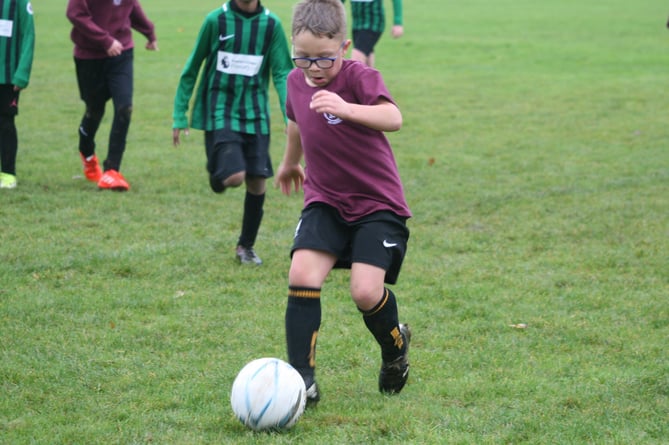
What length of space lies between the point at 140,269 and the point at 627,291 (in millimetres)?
3132

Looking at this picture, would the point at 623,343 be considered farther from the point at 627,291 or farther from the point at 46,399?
the point at 46,399

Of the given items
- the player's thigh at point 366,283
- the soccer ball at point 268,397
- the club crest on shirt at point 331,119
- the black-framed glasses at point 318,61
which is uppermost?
the black-framed glasses at point 318,61

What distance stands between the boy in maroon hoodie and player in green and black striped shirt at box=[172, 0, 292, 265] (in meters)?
2.38

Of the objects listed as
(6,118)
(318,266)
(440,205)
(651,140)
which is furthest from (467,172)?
(318,266)

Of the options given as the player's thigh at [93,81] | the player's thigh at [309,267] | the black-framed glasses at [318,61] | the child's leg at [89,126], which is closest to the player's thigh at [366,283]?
the player's thigh at [309,267]

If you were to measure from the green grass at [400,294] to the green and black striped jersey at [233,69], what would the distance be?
3.27 feet

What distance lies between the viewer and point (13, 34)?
27.7 feet

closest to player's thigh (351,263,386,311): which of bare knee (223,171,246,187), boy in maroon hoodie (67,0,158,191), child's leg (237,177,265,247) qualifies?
bare knee (223,171,246,187)

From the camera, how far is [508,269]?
6684 mm

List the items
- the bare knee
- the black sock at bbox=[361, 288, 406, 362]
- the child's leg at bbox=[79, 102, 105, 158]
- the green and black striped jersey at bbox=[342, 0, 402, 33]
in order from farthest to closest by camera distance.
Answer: the green and black striped jersey at bbox=[342, 0, 402, 33] → the child's leg at bbox=[79, 102, 105, 158] → the bare knee → the black sock at bbox=[361, 288, 406, 362]

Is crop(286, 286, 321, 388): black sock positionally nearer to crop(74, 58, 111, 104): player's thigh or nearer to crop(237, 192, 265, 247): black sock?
crop(237, 192, 265, 247): black sock

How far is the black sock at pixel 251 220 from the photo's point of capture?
6.73m

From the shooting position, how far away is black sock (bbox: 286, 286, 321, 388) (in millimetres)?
4078

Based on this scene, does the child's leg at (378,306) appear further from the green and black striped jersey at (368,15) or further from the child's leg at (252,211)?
the green and black striped jersey at (368,15)
